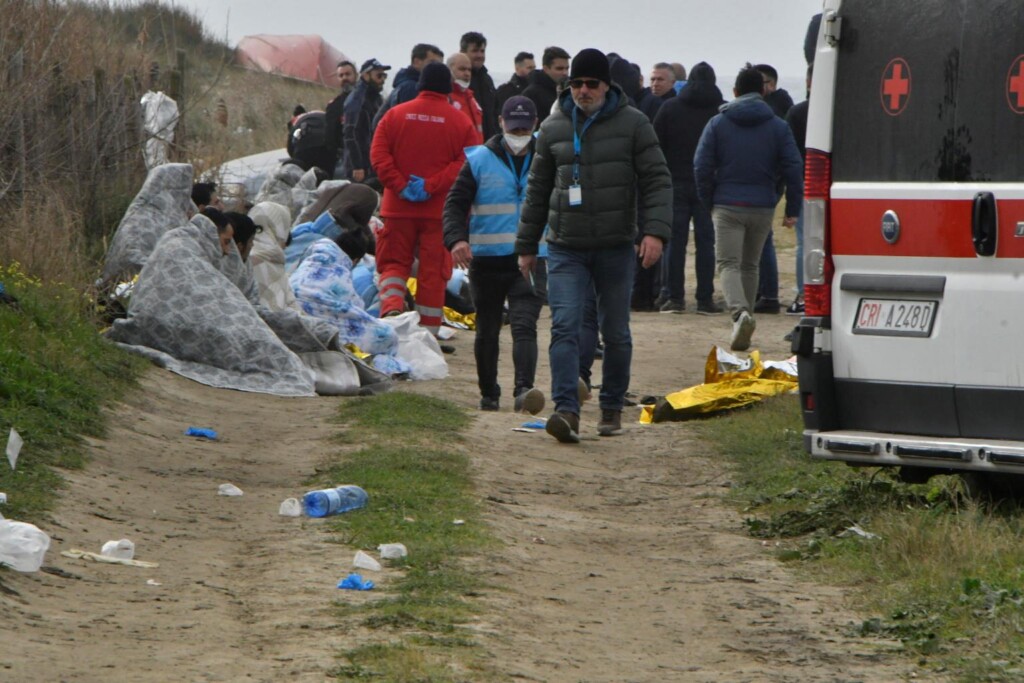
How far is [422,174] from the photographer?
14.2 meters

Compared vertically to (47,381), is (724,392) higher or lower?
lower

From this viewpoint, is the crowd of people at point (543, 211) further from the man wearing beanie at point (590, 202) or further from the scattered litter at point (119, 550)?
the scattered litter at point (119, 550)

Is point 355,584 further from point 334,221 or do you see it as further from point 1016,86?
point 334,221

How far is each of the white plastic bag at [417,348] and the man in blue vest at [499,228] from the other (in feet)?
6.95

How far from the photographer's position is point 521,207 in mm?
10648

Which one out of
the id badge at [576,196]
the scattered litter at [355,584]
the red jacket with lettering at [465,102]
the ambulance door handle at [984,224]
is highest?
the red jacket with lettering at [465,102]

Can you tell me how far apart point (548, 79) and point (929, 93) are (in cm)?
1034

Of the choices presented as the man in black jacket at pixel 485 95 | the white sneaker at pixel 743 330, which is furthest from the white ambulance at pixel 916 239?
the man in black jacket at pixel 485 95

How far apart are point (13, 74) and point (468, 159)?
13.6ft

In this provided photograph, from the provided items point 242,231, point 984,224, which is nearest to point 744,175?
point 242,231

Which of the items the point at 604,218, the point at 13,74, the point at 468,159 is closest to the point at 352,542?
the point at 604,218

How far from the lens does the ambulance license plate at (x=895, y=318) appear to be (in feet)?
23.3

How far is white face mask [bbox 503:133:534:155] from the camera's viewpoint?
1119cm

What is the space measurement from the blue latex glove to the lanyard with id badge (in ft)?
13.7
